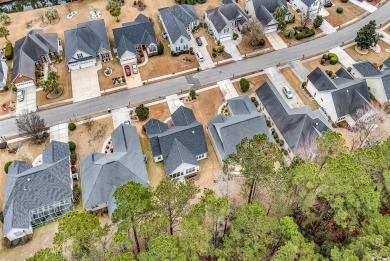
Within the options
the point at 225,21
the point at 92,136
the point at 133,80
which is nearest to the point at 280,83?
the point at 225,21

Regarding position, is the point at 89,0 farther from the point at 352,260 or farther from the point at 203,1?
the point at 352,260

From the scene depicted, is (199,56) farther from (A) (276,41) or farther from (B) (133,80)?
(A) (276,41)

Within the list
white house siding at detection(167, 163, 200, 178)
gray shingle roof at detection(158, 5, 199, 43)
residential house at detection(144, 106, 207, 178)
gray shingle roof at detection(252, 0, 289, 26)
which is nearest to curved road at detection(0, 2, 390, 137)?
gray shingle roof at detection(158, 5, 199, 43)

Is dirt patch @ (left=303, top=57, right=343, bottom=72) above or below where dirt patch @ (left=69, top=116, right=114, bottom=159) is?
above

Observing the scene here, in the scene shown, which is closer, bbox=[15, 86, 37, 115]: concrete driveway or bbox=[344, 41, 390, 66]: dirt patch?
bbox=[15, 86, 37, 115]: concrete driveway

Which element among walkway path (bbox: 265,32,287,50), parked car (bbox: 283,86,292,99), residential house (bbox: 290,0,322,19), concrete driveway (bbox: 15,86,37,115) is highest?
residential house (bbox: 290,0,322,19)

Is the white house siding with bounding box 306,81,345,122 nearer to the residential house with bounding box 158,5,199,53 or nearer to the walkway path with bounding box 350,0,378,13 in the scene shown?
the residential house with bounding box 158,5,199,53

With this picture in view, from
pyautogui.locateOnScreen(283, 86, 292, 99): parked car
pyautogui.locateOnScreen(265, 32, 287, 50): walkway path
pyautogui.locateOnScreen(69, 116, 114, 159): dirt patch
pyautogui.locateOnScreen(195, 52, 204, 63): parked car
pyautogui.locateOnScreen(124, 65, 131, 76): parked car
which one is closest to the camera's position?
pyautogui.locateOnScreen(69, 116, 114, 159): dirt patch
